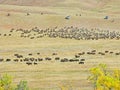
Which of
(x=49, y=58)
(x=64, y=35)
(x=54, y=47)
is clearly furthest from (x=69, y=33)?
(x=49, y=58)

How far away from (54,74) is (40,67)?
15.4 ft

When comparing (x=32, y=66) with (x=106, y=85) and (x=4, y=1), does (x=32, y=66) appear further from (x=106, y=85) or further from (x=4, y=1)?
(x=4, y=1)

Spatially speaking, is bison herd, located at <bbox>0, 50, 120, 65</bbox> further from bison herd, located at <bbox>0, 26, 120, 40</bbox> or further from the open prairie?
bison herd, located at <bbox>0, 26, 120, 40</bbox>

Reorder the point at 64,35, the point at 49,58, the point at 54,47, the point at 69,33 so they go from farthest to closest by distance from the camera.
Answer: the point at 69,33
the point at 64,35
the point at 54,47
the point at 49,58

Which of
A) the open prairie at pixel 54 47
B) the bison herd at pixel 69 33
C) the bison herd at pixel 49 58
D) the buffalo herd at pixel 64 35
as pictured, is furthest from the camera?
the bison herd at pixel 69 33

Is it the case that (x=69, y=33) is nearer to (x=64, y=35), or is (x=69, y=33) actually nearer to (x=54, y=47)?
(x=64, y=35)

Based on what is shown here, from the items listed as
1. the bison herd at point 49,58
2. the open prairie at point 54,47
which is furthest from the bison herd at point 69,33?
the bison herd at point 49,58

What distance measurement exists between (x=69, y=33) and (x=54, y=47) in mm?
22697

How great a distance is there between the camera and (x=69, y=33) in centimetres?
10300

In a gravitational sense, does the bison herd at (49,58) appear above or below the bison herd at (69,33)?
above

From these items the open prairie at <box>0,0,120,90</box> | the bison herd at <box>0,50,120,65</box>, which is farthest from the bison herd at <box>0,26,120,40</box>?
the bison herd at <box>0,50,120,65</box>

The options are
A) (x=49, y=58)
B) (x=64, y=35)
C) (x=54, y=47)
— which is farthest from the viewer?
(x=64, y=35)

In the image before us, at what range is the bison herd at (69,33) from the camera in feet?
316

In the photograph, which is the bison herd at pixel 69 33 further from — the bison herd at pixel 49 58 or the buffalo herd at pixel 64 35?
the bison herd at pixel 49 58
